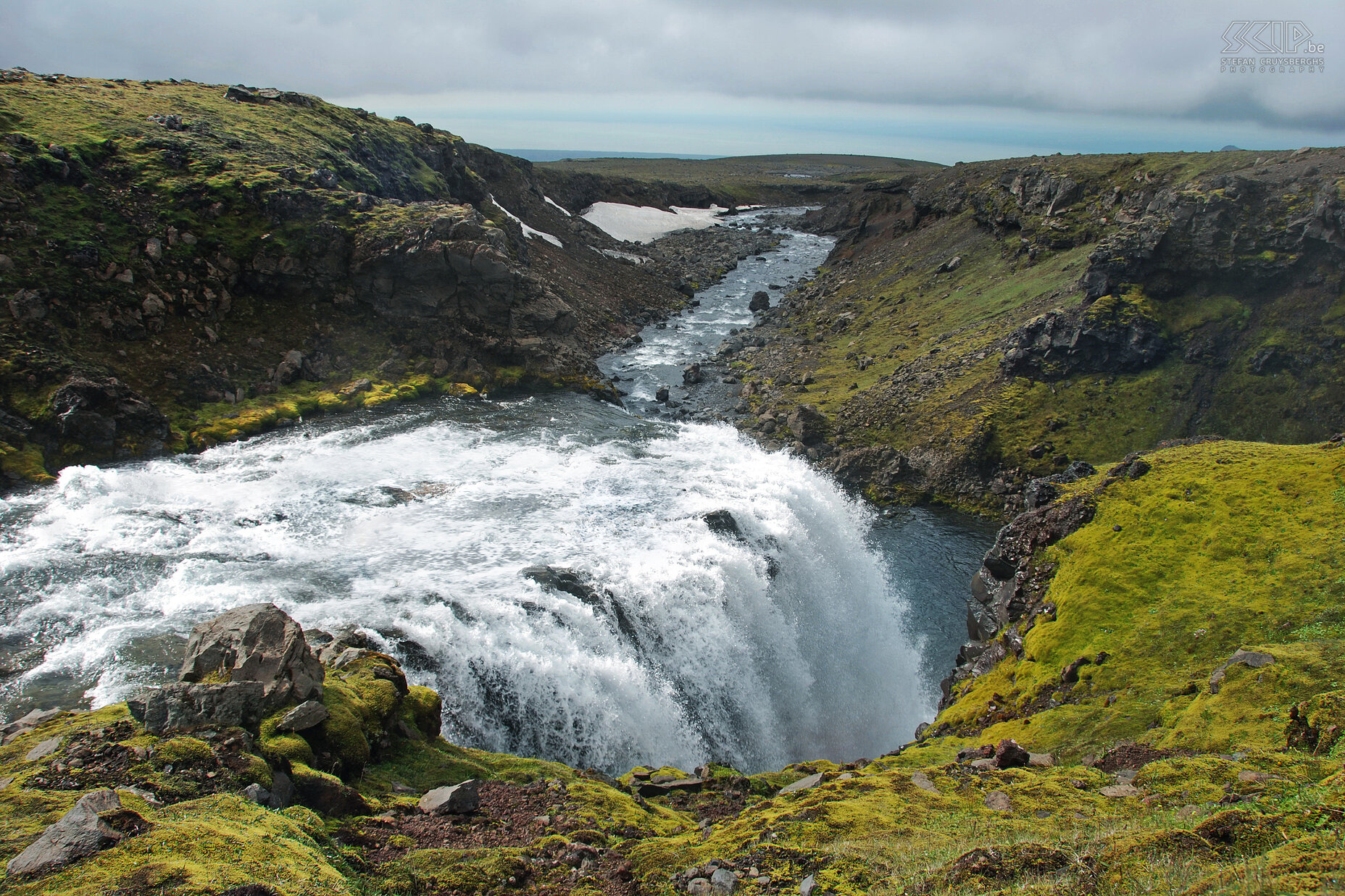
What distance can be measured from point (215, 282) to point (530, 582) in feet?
101

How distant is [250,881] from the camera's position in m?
8.22

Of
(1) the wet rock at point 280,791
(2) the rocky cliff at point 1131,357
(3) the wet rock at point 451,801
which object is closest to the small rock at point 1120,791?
(3) the wet rock at point 451,801

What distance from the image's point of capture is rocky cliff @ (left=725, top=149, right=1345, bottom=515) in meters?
40.8

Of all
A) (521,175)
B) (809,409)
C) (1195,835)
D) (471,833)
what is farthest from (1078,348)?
(521,175)

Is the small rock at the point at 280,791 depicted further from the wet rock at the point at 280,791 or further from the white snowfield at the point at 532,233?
the white snowfield at the point at 532,233

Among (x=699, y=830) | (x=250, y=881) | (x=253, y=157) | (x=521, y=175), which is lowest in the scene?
(x=699, y=830)

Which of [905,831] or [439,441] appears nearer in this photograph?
[905,831]

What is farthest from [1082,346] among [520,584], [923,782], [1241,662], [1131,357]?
[520,584]

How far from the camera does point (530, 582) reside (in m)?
24.3

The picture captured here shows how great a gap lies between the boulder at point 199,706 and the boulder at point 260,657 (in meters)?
0.54

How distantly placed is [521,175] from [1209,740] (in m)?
96.7

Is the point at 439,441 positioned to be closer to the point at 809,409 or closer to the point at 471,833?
the point at 809,409

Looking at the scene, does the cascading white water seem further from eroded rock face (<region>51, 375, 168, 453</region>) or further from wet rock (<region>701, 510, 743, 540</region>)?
eroded rock face (<region>51, 375, 168, 453</region>)

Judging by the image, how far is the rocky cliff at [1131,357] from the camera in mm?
40750
